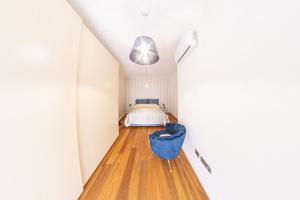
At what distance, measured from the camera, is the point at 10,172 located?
0.67 m

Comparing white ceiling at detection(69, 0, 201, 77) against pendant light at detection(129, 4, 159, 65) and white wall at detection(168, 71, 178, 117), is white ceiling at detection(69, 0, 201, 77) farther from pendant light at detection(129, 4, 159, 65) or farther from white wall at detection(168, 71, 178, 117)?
white wall at detection(168, 71, 178, 117)

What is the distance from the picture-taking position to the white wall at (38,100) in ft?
2.15

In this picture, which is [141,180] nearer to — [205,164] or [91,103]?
[205,164]

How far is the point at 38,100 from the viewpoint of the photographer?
0.84m

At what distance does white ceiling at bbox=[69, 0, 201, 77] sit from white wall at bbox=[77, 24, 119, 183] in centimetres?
29

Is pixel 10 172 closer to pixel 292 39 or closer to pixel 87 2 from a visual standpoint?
pixel 292 39

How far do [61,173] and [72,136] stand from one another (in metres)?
0.33

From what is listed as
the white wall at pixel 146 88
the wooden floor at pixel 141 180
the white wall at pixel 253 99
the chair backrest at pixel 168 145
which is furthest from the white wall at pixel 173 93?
the white wall at pixel 253 99

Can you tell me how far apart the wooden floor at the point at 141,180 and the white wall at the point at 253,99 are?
0.37 metres

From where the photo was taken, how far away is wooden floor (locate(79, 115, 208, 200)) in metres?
1.33

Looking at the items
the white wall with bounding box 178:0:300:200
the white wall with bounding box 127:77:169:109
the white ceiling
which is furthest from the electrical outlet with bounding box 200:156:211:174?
the white wall with bounding box 127:77:169:109

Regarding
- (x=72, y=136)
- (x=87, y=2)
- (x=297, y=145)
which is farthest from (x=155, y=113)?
(x=297, y=145)

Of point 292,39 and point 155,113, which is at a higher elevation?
point 292,39

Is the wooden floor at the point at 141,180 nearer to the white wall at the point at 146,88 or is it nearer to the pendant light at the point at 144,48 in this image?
the pendant light at the point at 144,48
